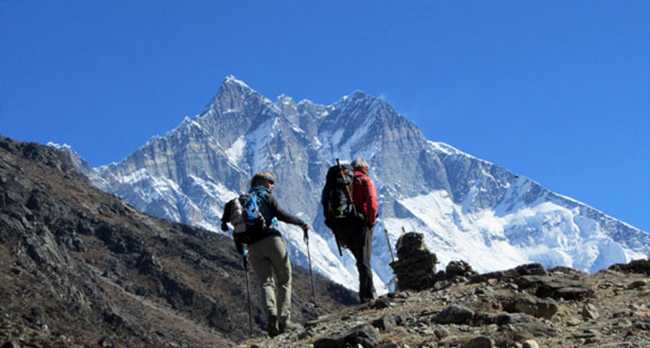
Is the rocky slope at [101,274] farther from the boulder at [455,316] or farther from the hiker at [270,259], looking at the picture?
the boulder at [455,316]

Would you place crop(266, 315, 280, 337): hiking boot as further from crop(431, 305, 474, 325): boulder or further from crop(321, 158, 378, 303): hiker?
crop(431, 305, 474, 325): boulder

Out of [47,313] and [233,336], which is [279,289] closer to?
[47,313]

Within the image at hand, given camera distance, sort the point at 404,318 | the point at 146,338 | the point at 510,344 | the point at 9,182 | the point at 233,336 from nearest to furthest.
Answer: the point at 510,344 → the point at 404,318 → the point at 146,338 → the point at 233,336 → the point at 9,182

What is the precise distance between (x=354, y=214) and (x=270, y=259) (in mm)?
1973

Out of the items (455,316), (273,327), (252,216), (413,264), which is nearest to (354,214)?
(252,216)

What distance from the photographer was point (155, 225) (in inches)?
7495

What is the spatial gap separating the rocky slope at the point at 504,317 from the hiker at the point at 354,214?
842mm

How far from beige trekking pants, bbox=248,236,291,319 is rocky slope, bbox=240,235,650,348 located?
1.36ft

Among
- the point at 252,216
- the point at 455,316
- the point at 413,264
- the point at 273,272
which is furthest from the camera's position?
the point at 413,264

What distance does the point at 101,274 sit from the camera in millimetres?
149125

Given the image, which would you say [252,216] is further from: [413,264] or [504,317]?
[413,264]

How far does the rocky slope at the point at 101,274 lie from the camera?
104 metres

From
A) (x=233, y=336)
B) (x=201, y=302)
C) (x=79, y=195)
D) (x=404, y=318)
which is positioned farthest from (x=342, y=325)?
(x=79, y=195)

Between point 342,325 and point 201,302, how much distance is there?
141 metres
